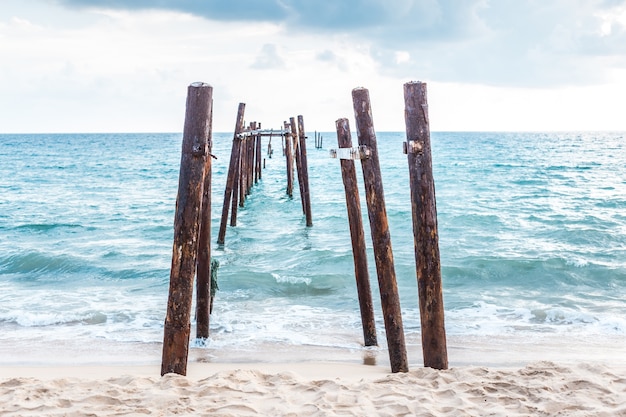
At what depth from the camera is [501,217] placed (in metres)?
16.6

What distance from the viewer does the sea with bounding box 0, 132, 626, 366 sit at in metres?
6.56

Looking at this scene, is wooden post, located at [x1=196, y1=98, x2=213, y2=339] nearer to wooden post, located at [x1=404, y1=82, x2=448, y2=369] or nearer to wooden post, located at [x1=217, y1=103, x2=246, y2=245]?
wooden post, located at [x1=404, y1=82, x2=448, y2=369]

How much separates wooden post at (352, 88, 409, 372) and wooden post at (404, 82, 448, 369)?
0.41 meters

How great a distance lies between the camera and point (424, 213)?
462 cm

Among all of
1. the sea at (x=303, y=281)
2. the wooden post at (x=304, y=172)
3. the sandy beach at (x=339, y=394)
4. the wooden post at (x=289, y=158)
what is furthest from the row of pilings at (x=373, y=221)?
the wooden post at (x=289, y=158)

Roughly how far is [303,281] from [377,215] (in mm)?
4877

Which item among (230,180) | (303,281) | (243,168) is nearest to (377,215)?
(303,281)

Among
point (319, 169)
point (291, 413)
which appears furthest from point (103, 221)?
point (319, 169)

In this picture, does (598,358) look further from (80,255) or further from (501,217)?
(501,217)

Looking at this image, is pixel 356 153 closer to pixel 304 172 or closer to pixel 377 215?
pixel 377 215

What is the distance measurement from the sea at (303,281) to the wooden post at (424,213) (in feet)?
4.20

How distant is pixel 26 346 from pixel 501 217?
1304 cm

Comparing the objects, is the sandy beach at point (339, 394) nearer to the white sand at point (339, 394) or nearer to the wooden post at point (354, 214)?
the white sand at point (339, 394)

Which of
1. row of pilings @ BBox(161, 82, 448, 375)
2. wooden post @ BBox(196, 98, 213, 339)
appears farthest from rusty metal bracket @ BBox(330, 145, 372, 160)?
wooden post @ BBox(196, 98, 213, 339)
